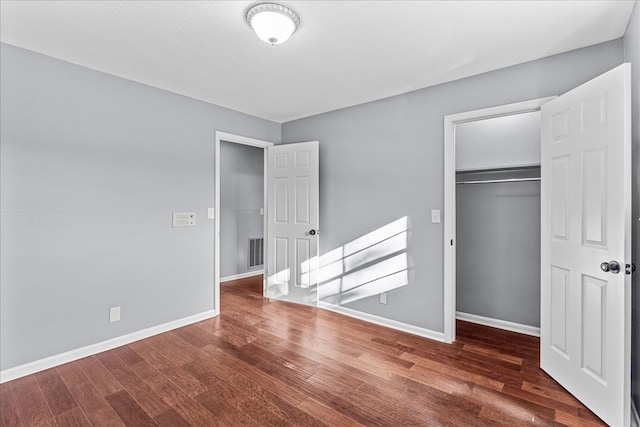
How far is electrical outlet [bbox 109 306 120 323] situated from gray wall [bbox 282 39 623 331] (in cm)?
228

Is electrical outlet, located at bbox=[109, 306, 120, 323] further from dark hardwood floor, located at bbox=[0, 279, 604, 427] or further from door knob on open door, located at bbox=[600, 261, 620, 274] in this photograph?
door knob on open door, located at bbox=[600, 261, 620, 274]

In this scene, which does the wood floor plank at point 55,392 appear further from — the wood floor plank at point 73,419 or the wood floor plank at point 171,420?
the wood floor plank at point 171,420

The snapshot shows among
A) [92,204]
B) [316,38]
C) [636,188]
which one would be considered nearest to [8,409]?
[92,204]

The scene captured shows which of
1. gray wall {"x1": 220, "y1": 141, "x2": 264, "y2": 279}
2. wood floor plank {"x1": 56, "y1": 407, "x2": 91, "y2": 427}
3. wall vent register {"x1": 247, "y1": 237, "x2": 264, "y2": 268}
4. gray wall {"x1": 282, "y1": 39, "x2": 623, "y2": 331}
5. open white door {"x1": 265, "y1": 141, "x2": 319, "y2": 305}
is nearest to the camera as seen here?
wood floor plank {"x1": 56, "y1": 407, "x2": 91, "y2": 427}

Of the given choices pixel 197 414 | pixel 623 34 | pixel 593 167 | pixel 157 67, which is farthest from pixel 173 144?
pixel 623 34

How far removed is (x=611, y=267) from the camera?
180 centimetres

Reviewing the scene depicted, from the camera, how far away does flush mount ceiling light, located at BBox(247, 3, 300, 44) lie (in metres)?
1.87

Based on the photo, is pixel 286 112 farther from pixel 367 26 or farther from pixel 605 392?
pixel 605 392

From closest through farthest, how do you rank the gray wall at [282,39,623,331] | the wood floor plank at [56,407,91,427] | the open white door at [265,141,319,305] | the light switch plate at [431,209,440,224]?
the wood floor plank at [56,407,91,427] < the gray wall at [282,39,623,331] < the light switch plate at [431,209,440,224] < the open white door at [265,141,319,305]

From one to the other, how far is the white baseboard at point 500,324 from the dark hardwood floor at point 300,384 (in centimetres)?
11

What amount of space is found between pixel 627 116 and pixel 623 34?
35.8 inches

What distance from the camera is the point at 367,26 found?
2104mm

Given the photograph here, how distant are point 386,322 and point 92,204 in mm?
3096

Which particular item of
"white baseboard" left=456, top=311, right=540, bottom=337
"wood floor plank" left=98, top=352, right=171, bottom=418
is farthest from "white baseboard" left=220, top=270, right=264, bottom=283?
"white baseboard" left=456, top=311, right=540, bottom=337
